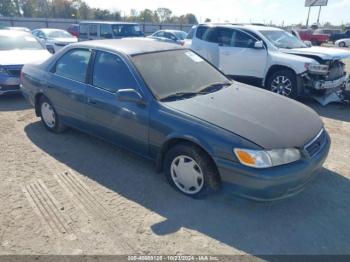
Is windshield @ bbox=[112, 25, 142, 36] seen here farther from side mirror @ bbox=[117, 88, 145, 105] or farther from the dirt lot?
side mirror @ bbox=[117, 88, 145, 105]

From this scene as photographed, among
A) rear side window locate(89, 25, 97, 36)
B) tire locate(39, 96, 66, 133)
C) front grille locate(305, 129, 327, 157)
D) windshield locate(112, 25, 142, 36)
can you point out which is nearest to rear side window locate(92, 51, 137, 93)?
tire locate(39, 96, 66, 133)

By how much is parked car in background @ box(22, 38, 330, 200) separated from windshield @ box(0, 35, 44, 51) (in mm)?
4335

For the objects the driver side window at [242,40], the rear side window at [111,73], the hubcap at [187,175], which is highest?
the driver side window at [242,40]

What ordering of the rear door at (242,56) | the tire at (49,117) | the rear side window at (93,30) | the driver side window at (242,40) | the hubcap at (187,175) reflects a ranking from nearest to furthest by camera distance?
the hubcap at (187,175), the tire at (49,117), the rear door at (242,56), the driver side window at (242,40), the rear side window at (93,30)

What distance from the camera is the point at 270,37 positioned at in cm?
766

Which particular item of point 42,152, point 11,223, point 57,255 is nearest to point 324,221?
point 57,255

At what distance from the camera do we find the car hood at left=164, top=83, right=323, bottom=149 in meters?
2.89

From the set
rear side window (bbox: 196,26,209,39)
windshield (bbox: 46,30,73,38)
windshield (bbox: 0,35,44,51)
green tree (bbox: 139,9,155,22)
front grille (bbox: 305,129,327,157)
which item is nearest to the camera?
front grille (bbox: 305,129,327,157)

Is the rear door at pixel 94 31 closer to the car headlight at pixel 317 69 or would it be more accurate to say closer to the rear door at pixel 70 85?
the rear door at pixel 70 85

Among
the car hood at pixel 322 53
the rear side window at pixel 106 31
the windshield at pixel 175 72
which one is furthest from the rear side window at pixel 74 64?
the rear side window at pixel 106 31

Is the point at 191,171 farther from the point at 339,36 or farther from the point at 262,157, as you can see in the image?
the point at 339,36

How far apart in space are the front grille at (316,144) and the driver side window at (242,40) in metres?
4.75

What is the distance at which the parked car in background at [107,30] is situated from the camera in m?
14.2

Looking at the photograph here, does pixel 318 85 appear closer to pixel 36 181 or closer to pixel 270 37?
pixel 270 37
